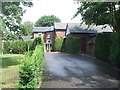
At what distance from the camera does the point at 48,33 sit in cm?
4131

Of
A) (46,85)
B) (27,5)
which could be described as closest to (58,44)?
(27,5)

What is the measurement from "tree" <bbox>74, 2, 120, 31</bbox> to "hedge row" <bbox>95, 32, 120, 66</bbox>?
4.36 feet

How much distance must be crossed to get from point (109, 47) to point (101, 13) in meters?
3.62

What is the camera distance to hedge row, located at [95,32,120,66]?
403 inches

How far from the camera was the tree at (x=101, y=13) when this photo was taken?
11.7 metres

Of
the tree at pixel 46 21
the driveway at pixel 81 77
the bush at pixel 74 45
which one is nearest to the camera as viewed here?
the driveway at pixel 81 77

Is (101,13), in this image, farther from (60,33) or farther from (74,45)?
(60,33)

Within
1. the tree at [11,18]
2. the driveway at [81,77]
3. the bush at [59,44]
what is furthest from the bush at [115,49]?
the bush at [59,44]

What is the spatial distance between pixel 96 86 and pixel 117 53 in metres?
5.10

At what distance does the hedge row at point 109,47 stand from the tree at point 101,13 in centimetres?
133

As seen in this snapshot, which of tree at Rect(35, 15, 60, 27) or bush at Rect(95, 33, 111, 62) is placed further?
tree at Rect(35, 15, 60, 27)

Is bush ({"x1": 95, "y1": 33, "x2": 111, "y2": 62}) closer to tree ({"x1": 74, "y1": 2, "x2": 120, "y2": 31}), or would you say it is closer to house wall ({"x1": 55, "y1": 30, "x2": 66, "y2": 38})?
tree ({"x1": 74, "y1": 2, "x2": 120, "y2": 31})

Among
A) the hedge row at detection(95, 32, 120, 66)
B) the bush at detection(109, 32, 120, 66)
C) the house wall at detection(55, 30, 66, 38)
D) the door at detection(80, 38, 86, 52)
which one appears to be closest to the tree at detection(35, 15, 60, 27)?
the house wall at detection(55, 30, 66, 38)

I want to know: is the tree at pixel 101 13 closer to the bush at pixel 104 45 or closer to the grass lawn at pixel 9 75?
the bush at pixel 104 45
